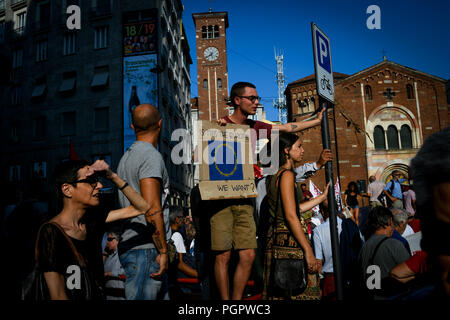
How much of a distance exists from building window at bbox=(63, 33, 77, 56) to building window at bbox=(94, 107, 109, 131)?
20.8 ft

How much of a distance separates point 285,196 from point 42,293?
85.8 inches

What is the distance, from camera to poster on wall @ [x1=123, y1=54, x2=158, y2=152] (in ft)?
85.7

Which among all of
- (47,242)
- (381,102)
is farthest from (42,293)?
(381,102)

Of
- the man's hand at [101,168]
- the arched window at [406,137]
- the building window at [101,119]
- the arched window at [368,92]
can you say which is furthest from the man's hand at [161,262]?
the arched window at [368,92]

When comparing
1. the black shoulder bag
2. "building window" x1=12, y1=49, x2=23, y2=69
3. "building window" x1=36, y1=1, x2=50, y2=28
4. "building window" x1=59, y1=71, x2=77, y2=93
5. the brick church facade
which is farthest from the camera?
the brick church facade

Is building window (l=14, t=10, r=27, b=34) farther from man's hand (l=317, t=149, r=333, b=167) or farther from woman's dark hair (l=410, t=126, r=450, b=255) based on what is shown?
woman's dark hair (l=410, t=126, r=450, b=255)

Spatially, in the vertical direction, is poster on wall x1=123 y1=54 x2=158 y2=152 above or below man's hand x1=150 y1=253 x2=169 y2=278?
above

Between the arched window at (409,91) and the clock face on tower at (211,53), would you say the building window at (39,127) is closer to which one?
the clock face on tower at (211,53)

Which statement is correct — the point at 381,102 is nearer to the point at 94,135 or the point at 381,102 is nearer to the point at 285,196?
the point at 94,135

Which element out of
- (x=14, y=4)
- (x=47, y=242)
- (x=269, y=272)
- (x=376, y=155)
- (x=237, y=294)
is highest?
(x=14, y=4)

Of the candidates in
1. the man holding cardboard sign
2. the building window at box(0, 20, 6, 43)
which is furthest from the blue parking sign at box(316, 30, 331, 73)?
the building window at box(0, 20, 6, 43)

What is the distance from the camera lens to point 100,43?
28297 millimetres

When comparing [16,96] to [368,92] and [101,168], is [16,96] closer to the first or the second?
[101,168]

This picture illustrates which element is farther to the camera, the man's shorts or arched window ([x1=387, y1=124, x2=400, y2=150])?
arched window ([x1=387, y1=124, x2=400, y2=150])
